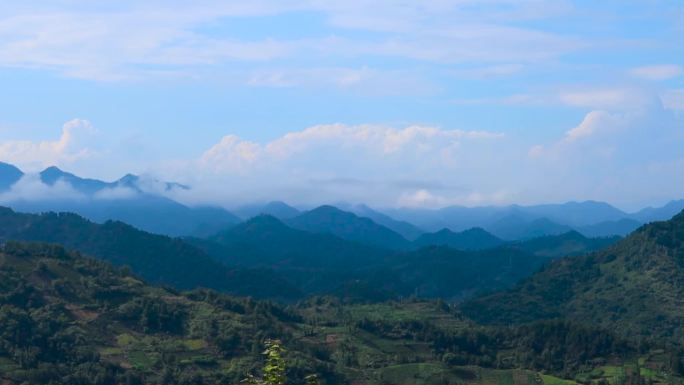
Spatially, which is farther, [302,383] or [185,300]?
[185,300]

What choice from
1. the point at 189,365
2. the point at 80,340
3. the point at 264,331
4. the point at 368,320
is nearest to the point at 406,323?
the point at 368,320

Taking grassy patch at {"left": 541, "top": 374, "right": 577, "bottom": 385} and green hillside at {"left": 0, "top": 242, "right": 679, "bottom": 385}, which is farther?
grassy patch at {"left": 541, "top": 374, "right": 577, "bottom": 385}

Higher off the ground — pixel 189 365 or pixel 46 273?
pixel 46 273

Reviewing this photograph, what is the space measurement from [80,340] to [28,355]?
27.6ft

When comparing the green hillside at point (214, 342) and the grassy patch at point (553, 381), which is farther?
the grassy patch at point (553, 381)

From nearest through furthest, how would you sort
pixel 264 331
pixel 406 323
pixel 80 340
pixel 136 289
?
pixel 80 340 < pixel 264 331 < pixel 136 289 < pixel 406 323

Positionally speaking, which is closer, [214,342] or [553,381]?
[553,381]

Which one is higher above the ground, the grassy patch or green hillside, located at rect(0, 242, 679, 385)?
green hillside, located at rect(0, 242, 679, 385)

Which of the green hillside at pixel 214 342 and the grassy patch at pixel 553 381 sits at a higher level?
the green hillside at pixel 214 342

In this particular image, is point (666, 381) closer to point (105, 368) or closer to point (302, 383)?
point (302, 383)

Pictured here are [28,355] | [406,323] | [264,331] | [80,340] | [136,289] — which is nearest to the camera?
[28,355]

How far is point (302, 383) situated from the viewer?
114m

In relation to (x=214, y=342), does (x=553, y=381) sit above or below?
below

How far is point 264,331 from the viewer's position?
5064 inches
